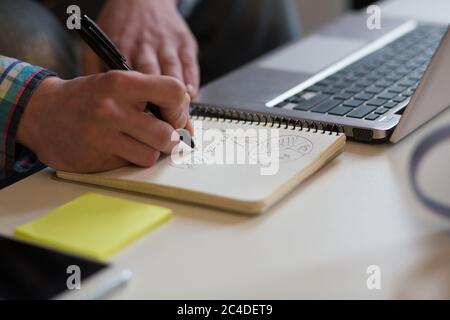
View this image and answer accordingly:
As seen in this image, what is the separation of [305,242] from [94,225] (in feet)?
0.58

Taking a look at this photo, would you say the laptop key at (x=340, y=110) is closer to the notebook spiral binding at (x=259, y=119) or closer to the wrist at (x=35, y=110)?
the notebook spiral binding at (x=259, y=119)

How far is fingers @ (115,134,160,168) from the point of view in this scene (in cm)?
66

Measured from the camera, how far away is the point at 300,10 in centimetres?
248

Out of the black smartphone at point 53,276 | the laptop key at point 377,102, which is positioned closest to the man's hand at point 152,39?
the laptop key at point 377,102

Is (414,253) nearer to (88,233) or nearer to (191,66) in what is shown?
(88,233)

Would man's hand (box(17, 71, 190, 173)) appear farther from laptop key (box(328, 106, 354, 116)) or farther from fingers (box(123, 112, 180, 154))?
laptop key (box(328, 106, 354, 116))

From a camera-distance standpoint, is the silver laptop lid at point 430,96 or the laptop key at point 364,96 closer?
the silver laptop lid at point 430,96

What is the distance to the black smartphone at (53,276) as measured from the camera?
491 millimetres

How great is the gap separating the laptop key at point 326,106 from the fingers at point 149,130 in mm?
179

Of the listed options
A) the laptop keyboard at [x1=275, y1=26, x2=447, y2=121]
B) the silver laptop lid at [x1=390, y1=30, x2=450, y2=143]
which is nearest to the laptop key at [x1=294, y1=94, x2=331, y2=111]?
the laptop keyboard at [x1=275, y1=26, x2=447, y2=121]

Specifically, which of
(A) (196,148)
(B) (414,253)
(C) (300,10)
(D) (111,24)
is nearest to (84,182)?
(A) (196,148)

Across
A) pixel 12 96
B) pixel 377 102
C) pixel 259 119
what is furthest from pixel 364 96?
pixel 12 96
